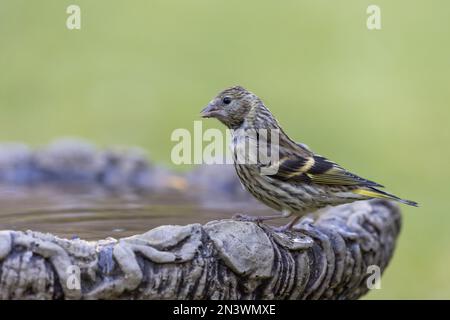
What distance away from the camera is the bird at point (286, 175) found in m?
4.30

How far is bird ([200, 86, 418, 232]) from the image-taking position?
4305 mm

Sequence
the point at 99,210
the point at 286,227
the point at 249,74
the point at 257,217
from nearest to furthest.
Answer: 1. the point at 257,217
2. the point at 286,227
3. the point at 99,210
4. the point at 249,74

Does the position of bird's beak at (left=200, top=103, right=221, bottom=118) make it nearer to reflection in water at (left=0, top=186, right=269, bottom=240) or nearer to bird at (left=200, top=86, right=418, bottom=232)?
bird at (left=200, top=86, right=418, bottom=232)

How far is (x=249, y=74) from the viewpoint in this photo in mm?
11477

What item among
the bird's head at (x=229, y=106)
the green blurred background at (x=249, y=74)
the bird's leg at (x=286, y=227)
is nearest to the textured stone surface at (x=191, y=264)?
the bird's leg at (x=286, y=227)

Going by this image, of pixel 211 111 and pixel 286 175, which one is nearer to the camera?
pixel 286 175

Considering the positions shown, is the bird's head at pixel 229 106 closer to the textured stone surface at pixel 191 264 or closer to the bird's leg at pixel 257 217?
the bird's leg at pixel 257 217

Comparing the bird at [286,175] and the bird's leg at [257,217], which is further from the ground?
the bird at [286,175]

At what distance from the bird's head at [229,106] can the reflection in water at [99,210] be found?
727 millimetres

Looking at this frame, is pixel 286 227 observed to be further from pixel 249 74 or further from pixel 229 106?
pixel 249 74

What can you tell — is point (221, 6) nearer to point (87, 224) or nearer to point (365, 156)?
point (365, 156)

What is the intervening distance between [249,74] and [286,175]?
729 cm

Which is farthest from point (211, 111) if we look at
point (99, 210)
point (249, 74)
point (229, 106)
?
point (249, 74)
